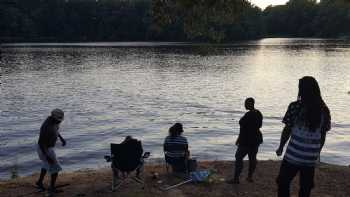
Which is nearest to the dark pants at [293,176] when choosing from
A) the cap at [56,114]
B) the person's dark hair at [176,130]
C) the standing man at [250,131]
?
the standing man at [250,131]

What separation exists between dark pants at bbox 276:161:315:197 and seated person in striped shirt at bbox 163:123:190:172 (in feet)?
14.9

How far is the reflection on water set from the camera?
20953 millimetres

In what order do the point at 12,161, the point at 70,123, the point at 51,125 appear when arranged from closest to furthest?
the point at 51,125, the point at 12,161, the point at 70,123

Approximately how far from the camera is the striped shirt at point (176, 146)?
11555 mm

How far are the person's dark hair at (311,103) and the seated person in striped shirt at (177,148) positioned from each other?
16.5 feet

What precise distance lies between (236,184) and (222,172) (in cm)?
177

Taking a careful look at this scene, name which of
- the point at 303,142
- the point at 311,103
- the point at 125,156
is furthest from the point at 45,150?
the point at 311,103

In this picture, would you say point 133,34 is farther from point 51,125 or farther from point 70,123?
point 51,125

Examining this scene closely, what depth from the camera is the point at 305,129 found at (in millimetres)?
6883

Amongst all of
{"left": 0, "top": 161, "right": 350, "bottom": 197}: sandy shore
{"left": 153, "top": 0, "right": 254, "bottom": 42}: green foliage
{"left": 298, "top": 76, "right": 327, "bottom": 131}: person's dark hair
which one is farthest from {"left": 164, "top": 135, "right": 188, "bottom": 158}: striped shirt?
{"left": 298, "top": 76, "right": 327, "bottom": 131}: person's dark hair

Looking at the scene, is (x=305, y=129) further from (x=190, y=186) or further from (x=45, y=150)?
(x=45, y=150)

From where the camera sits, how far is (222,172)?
43.5 feet

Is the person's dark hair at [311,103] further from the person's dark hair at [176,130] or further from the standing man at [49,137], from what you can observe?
the standing man at [49,137]

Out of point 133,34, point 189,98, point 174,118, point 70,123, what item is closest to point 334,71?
point 189,98
